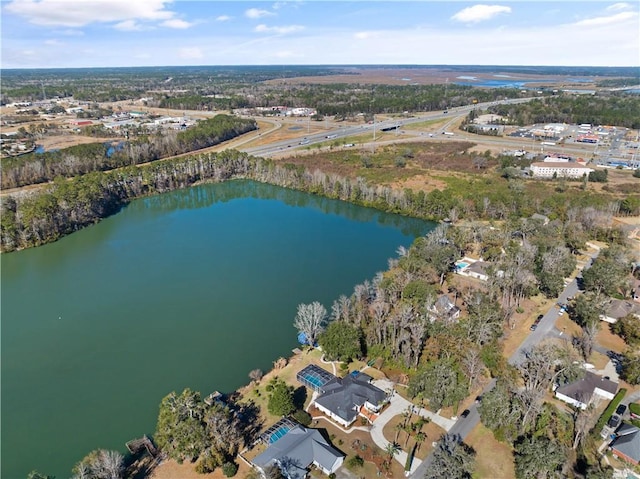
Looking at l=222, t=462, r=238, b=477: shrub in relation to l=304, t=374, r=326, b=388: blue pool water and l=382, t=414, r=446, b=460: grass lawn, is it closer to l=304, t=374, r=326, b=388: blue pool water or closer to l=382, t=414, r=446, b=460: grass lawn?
l=304, t=374, r=326, b=388: blue pool water

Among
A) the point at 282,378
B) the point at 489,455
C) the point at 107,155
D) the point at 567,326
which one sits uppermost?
the point at 107,155

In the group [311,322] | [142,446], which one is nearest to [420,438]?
[311,322]

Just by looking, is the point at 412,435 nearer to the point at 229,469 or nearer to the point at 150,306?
the point at 229,469

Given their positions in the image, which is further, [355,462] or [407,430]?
[407,430]

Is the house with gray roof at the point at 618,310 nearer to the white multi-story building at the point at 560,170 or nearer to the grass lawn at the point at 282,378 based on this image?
the grass lawn at the point at 282,378

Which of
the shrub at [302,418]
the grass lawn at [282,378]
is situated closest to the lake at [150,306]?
the grass lawn at [282,378]

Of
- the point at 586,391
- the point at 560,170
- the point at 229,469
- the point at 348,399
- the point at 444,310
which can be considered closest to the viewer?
the point at 229,469
